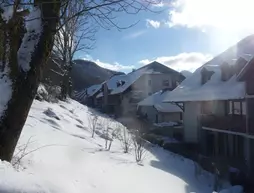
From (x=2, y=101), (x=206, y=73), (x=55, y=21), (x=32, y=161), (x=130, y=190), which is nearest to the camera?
(x=2, y=101)

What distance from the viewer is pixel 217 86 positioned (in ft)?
72.3

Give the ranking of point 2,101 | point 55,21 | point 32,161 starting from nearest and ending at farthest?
point 2,101 < point 55,21 < point 32,161

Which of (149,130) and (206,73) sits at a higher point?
(206,73)

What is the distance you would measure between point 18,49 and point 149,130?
86.6ft

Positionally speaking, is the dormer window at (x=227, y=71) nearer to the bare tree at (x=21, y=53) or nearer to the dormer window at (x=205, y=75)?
the dormer window at (x=205, y=75)

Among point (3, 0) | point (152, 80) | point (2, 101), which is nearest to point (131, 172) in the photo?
point (2, 101)

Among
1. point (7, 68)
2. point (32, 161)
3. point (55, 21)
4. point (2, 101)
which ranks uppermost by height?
point (55, 21)

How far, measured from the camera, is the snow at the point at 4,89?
459cm

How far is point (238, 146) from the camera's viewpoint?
792 inches

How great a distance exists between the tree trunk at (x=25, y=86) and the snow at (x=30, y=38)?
0.17ft

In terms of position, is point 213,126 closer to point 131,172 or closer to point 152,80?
point 131,172

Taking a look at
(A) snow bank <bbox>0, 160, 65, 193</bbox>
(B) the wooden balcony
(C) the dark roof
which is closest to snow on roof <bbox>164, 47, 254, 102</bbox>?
(B) the wooden balcony

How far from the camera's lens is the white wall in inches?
968

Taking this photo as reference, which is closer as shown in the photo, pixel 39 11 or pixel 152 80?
pixel 39 11
